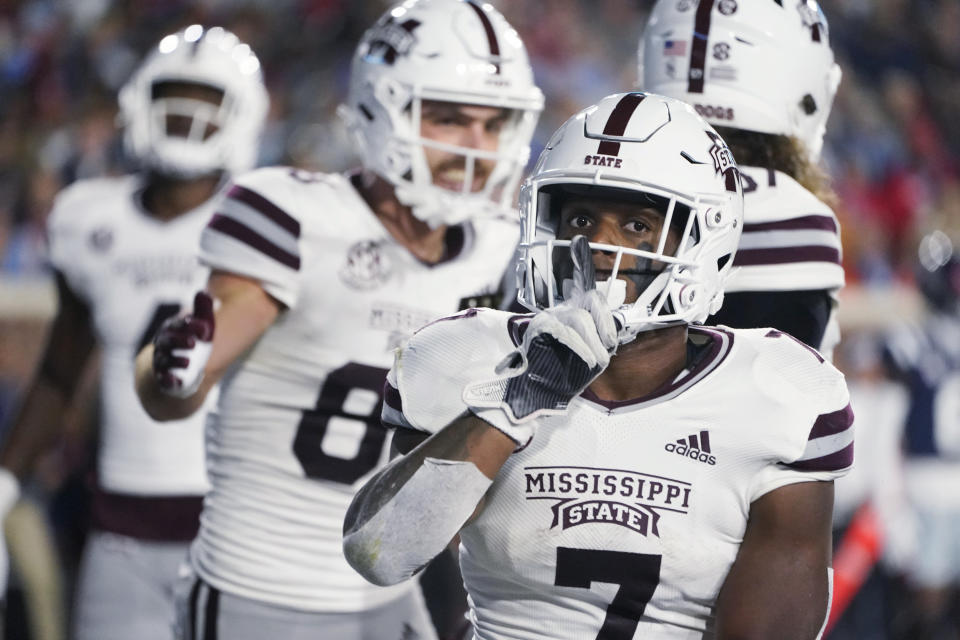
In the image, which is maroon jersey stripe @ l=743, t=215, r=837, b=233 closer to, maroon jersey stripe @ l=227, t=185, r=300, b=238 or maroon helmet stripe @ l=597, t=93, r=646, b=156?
maroon helmet stripe @ l=597, t=93, r=646, b=156

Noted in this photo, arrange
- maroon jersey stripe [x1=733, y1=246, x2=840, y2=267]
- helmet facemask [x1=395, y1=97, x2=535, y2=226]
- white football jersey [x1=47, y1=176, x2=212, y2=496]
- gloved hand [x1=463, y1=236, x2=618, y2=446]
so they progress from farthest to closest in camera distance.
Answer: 1. white football jersey [x1=47, y1=176, x2=212, y2=496]
2. helmet facemask [x1=395, y1=97, x2=535, y2=226]
3. maroon jersey stripe [x1=733, y1=246, x2=840, y2=267]
4. gloved hand [x1=463, y1=236, x2=618, y2=446]

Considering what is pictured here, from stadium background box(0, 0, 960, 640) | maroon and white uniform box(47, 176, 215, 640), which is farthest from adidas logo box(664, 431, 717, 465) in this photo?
stadium background box(0, 0, 960, 640)

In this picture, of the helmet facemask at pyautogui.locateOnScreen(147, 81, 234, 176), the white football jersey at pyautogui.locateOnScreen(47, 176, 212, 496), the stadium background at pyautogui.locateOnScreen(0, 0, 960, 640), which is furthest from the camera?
the stadium background at pyautogui.locateOnScreen(0, 0, 960, 640)

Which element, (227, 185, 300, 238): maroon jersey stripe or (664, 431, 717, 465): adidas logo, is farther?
(227, 185, 300, 238): maroon jersey stripe

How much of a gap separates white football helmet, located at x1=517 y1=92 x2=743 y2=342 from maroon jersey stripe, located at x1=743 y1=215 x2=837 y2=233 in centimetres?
35

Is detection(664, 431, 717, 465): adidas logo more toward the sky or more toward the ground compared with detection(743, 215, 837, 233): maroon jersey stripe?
more toward the ground

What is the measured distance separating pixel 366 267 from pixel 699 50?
814 mm

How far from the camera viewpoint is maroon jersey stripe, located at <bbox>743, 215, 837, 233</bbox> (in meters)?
2.67

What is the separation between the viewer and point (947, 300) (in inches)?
288

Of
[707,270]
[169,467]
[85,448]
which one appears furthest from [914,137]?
[707,270]

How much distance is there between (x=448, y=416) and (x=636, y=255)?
1.21 ft

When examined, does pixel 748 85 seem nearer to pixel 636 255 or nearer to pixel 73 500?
pixel 636 255

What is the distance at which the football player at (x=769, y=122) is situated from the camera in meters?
2.67

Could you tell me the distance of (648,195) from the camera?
2223 millimetres
